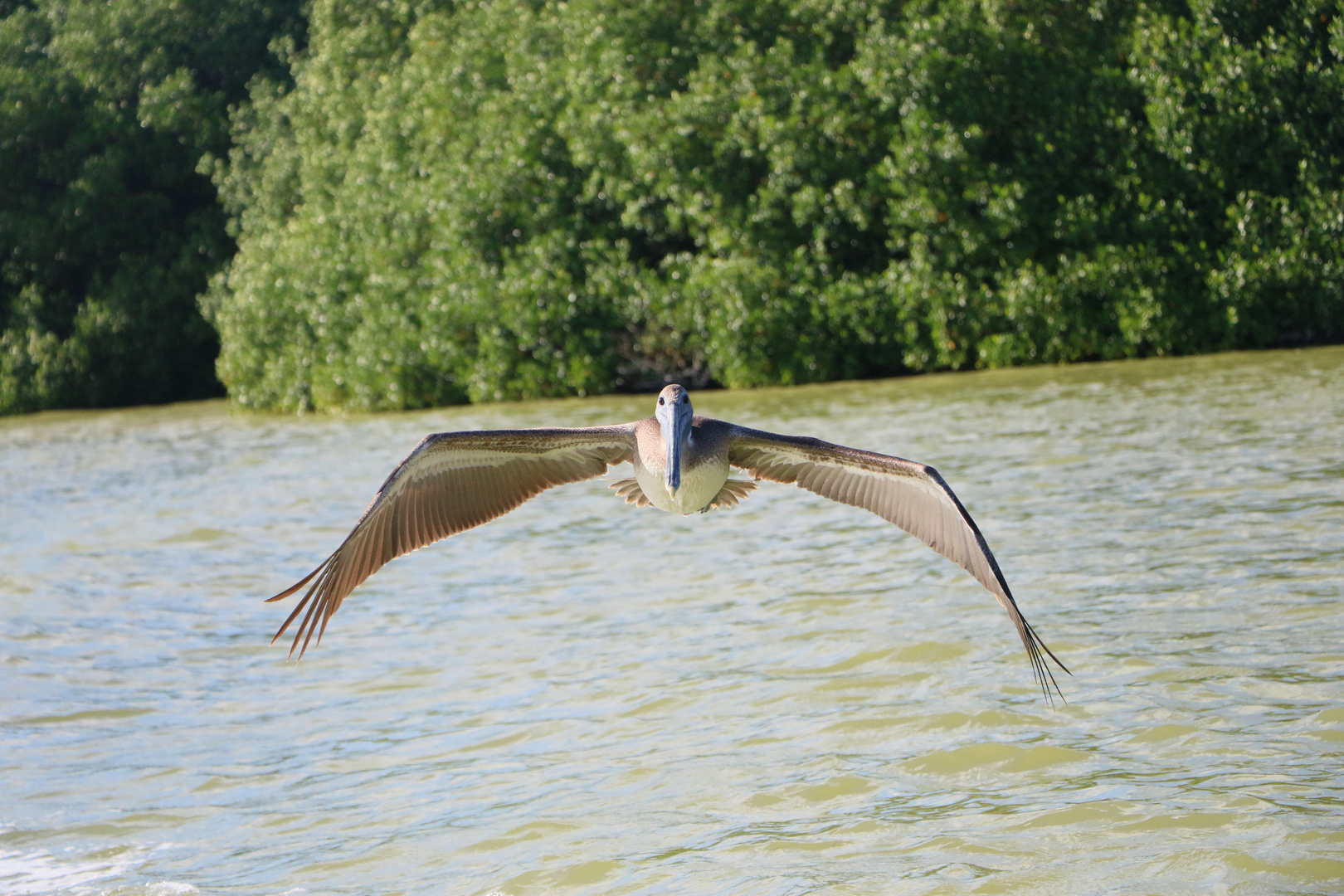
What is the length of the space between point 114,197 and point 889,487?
32.4m

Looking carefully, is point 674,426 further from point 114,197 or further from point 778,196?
point 114,197

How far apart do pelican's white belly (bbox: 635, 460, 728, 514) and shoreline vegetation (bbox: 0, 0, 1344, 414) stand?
647 inches

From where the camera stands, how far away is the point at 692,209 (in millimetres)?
23391

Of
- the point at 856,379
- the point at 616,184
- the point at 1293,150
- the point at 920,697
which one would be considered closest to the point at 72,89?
the point at 616,184

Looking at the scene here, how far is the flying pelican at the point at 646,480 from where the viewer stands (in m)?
5.99

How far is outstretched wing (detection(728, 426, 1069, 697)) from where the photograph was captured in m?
5.90

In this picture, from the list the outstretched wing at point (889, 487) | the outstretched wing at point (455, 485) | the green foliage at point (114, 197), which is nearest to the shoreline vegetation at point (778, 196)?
the green foliage at point (114, 197)

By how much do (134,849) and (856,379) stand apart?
1786 cm

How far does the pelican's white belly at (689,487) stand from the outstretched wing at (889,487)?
23 cm

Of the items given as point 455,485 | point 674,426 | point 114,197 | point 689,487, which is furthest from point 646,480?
point 114,197

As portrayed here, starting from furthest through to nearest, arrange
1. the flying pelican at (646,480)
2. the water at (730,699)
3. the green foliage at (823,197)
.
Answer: the green foliage at (823,197), the flying pelican at (646,480), the water at (730,699)

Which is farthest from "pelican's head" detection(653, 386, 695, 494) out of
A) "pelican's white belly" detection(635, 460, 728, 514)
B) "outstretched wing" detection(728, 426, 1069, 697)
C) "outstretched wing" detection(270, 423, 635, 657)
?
"outstretched wing" detection(270, 423, 635, 657)

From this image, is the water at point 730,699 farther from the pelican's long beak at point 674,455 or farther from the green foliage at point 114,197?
the green foliage at point 114,197

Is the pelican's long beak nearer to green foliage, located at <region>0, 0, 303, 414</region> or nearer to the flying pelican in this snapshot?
the flying pelican
